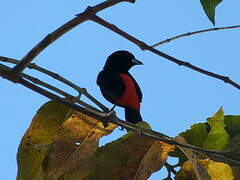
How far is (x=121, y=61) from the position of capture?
7039 mm

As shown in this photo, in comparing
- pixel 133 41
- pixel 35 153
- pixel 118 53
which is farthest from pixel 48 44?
pixel 118 53

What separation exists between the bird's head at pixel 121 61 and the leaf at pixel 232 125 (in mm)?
5292

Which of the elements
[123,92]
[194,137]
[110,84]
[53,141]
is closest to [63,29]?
[53,141]

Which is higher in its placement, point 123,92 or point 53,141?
point 123,92

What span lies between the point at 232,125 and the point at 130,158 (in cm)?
34

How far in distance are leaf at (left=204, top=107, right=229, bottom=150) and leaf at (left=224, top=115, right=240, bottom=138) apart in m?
0.05

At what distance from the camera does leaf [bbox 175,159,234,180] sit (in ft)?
3.84

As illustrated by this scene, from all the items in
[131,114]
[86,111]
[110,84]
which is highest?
[110,84]

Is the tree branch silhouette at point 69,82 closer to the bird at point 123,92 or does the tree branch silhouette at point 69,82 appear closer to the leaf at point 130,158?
the leaf at point 130,158

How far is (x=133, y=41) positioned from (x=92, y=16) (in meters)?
0.25

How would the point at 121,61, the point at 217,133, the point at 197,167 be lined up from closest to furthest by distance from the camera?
1. the point at 197,167
2. the point at 217,133
3. the point at 121,61

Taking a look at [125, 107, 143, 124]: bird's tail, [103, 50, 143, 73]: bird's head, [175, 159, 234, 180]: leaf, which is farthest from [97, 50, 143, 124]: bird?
[175, 159, 234, 180]: leaf

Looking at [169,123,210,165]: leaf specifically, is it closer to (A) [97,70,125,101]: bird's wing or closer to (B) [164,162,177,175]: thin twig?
(B) [164,162,177,175]: thin twig

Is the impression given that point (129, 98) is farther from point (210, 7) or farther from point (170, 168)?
point (210, 7)
